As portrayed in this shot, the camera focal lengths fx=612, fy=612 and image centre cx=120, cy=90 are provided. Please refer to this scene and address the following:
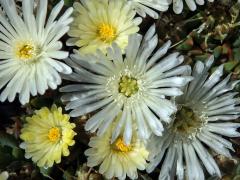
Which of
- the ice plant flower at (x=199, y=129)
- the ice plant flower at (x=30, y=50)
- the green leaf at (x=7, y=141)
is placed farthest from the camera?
the green leaf at (x=7, y=141)

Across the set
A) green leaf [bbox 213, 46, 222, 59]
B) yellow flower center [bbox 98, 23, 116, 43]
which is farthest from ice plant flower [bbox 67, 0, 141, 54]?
green leaf [bbox 213, 46, 222, 59]

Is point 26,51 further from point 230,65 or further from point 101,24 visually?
point 230,65

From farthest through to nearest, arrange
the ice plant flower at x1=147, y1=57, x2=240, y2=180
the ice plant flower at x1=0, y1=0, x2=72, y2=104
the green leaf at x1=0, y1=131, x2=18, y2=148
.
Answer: the green leaf at x1=0, y1=131, x2=18, y2=148 < the ice plant flower at x1=147, y1=57, x2=240, y2=180 < the ice plant flower at x1=0, y1=0, x2=72, y2=104

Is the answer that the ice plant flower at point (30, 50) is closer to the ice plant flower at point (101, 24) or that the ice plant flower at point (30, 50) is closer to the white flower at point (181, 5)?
the ice plant flower at point (101, 24)

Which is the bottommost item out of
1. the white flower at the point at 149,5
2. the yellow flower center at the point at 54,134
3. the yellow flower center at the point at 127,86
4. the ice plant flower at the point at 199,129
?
the ice plant flower at the point at 199,129

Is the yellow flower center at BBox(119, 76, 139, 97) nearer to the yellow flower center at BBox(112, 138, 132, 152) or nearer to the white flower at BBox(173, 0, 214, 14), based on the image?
the yellow flower center at BBox(112, 138, 132, 152)

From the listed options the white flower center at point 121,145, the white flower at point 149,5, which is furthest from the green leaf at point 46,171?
the white flower at point 149,5

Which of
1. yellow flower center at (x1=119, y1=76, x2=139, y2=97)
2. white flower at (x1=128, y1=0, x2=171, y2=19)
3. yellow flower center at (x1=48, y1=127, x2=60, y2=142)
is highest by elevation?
white flower at (x1=128, y1=0, x2=171, y2=19)

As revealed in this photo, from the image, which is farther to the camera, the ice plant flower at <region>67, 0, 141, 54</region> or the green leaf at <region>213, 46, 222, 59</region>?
the green leaf at <region>213, 46, 222, 59</region>

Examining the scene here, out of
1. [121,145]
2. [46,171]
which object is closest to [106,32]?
[121,145]
